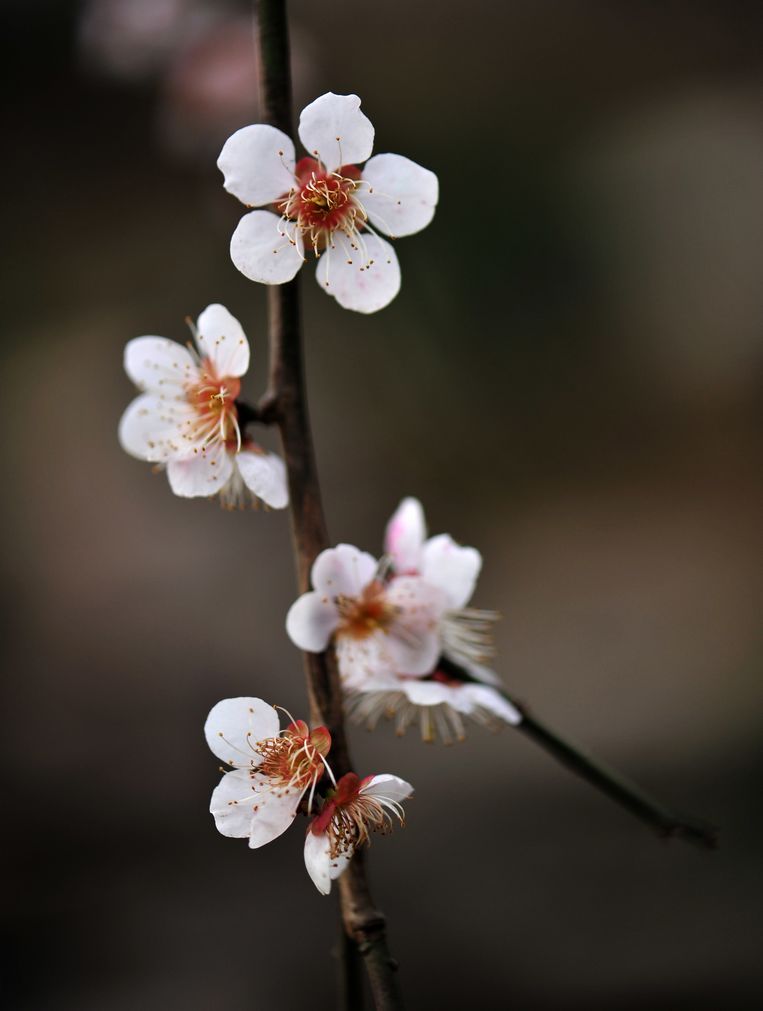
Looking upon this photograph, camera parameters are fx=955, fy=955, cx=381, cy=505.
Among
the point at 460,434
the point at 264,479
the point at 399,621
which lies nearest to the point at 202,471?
the point at 264,479

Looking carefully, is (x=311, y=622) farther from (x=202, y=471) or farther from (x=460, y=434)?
(x=460, y=434)

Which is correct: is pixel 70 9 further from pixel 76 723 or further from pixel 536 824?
pixel 536 824

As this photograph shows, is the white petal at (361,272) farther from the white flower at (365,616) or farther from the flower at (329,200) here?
the white flower at (365,616)

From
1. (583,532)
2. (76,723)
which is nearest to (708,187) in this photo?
(583,532)

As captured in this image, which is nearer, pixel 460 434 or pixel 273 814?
pixel 273 814

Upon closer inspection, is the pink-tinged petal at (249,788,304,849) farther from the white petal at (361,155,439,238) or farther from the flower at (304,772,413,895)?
the white petal at (361,155,439,238)

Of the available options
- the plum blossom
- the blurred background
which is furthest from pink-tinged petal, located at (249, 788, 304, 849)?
the blurred background
